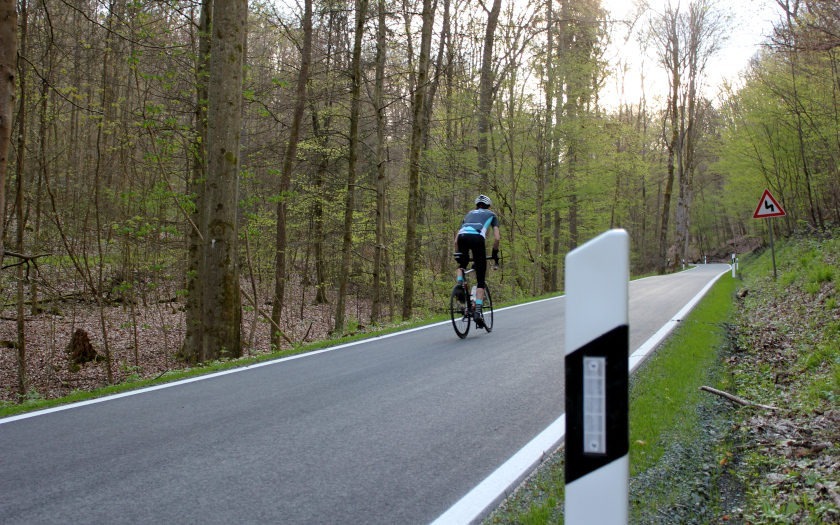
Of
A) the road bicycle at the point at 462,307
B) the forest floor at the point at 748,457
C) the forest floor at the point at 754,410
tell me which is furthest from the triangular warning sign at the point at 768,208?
the road bicycle at the point at 462,307

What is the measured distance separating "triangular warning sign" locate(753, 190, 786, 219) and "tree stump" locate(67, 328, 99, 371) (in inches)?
724

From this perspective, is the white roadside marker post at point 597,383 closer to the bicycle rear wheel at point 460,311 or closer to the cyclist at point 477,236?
the cyclist at point 477,236

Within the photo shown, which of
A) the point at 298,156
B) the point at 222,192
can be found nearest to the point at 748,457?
the point at 222,192

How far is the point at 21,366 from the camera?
10.6 m

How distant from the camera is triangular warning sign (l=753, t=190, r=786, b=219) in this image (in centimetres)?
1753

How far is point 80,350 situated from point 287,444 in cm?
1197

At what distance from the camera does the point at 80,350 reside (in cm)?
1391

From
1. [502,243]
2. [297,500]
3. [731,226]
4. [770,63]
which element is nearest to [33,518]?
[297,500]

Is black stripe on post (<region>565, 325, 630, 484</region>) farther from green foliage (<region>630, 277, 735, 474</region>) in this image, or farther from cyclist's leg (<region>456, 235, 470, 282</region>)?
cyclist's leg (<region>456, 235, 470, 282</region>)

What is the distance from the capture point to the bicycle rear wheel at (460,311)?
9.23m

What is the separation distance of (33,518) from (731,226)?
248ft

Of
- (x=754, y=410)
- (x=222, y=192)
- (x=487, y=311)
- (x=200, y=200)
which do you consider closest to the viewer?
(x=754, y=410)

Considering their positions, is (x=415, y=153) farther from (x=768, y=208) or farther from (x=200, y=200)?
(x=768, y=208)

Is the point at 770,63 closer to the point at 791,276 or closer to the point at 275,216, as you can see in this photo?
the point at 791,276
